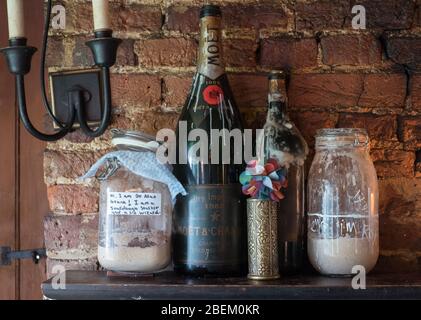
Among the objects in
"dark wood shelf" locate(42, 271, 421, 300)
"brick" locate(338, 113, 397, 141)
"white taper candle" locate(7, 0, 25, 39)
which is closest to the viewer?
"dark wood shelf" locate(42, 271, 421, 300)

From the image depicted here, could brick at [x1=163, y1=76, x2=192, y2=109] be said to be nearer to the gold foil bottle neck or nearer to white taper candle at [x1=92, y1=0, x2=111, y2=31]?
the gold foil bottle neck

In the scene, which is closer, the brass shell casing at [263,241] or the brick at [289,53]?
the brass shell casing at [263,241]

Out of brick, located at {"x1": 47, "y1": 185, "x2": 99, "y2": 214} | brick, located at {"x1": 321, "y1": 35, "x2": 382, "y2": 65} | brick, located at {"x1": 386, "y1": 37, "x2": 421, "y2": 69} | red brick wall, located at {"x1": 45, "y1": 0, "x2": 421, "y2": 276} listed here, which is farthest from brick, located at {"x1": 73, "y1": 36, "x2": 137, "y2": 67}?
brick, located at {"x1": 386, "y1": 37, "x2": 421, "y2": 69}

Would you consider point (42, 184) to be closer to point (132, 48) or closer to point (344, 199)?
point (132, 48)

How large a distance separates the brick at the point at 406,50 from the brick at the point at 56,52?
2.02ft

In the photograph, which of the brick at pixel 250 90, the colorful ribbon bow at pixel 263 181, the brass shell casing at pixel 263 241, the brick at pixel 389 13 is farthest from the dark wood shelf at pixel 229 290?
the brick at pixel 389 13

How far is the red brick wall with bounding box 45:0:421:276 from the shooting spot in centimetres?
117

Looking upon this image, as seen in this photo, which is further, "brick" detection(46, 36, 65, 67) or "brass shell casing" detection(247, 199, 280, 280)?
"brick" detection(46, 36, 65, 67)

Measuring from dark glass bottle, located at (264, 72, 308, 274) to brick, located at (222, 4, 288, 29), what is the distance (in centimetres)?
12

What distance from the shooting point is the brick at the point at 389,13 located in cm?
117

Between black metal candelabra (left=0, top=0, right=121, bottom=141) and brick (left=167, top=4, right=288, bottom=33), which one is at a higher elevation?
brick (left=167, top=4, right=288, bottom=33)

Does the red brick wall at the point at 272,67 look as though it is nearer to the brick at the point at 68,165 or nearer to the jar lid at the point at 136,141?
the brick at the point at 68,165

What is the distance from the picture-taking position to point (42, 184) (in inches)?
51.3
